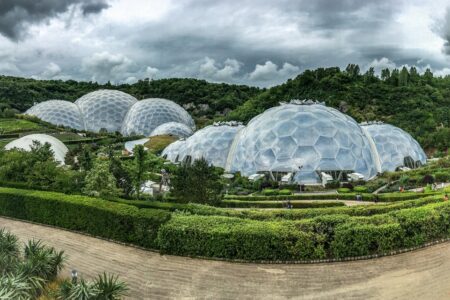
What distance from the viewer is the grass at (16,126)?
63.3 metres

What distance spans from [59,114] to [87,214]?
213 feet

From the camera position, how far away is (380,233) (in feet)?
49.9

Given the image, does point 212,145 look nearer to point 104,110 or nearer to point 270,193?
point 270,193

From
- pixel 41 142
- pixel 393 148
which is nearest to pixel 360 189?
pixel 393 148

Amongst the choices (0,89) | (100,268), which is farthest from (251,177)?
(0,89)

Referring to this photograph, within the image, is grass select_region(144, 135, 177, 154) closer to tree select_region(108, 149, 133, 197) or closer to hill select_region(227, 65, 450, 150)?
hill select_region(227, 65, 450, 150)

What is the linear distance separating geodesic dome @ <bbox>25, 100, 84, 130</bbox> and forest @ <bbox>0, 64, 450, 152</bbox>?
5.58 metres

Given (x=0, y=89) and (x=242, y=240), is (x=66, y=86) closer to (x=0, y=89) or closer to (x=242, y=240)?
(x=0, y=89)

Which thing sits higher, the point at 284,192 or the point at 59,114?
the point at 59,114

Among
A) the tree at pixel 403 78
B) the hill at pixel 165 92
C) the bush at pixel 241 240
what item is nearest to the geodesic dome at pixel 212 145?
the bush at pixel 241 240

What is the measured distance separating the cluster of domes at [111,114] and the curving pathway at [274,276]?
6083cm

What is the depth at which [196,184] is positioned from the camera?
23000 millimetres

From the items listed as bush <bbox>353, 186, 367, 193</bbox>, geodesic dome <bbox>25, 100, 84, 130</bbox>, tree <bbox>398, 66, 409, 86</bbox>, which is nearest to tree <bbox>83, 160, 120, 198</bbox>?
bush <bbox>353, 186, 367, 193</bbox>

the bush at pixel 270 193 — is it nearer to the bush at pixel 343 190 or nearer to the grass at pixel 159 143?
the bush at pixel 343 190
